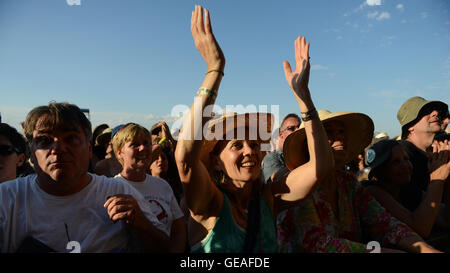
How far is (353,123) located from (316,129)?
2.80 ft

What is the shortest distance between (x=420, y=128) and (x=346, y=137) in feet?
5.48

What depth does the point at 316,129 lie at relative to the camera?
201cm

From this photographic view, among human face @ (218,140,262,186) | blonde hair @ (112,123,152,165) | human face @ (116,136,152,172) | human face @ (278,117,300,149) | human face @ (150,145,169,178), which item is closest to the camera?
human face @ (218,140,262,186)

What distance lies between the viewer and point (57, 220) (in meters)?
1.66

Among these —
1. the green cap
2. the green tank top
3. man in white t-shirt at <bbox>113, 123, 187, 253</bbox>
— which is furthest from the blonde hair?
the green cap

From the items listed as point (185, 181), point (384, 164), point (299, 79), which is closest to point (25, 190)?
point (185, 181)

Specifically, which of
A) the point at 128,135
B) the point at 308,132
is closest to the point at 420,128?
the point at 308,132

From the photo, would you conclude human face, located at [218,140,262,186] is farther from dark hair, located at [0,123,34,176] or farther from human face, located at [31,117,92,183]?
dark hair, located at [0,123,34,176]

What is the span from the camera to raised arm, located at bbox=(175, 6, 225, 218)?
5.08ft

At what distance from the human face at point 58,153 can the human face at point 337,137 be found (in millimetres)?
1940

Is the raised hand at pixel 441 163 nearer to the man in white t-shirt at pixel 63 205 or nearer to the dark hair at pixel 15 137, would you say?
the man in white t-shirt at pixel 63 205

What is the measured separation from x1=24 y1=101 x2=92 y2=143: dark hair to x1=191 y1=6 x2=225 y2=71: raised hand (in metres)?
0.86

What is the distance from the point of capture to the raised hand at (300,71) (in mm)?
1995

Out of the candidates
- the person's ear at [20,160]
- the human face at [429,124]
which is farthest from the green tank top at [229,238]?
the human face at [429,124]
